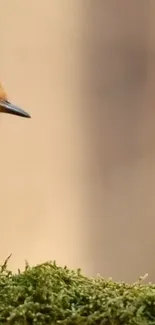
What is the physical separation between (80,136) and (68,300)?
1112mm

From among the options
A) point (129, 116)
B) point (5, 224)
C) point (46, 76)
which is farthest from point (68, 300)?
point (129, 116)

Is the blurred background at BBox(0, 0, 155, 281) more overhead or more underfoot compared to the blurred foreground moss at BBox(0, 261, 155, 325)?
more overhead

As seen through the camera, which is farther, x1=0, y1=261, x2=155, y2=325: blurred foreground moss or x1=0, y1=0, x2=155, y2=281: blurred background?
x1=0, y1=0, x2=155, y2=281: blurred background

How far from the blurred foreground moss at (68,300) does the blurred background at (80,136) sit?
873 mm

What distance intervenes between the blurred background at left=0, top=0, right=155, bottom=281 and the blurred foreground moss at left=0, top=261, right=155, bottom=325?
87 centimetres

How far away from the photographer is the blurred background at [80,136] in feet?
5.59

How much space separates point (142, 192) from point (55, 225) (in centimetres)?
32

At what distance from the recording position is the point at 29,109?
5.64 feet

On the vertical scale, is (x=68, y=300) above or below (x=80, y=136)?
below

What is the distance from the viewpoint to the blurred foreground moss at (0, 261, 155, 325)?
69 centimetres

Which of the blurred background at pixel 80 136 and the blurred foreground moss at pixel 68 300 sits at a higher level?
the blurred background at pixel 80 136

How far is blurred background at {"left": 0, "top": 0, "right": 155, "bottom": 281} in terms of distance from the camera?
1705 mm

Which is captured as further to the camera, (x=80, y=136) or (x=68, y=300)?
(x=80, y=136)

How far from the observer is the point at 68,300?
75 centimetres
